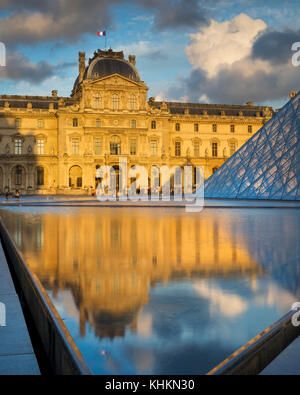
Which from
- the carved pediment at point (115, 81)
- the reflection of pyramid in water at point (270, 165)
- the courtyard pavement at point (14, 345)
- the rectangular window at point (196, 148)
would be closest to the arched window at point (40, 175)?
the carved pediment at point (115, 81)

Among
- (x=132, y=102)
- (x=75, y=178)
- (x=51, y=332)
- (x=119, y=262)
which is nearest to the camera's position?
(x=51, y=332)

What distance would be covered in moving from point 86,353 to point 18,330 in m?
0.89

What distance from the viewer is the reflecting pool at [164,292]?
10.3ft

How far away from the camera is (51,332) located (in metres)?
3.55

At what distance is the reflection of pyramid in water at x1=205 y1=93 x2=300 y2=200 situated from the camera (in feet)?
88.6

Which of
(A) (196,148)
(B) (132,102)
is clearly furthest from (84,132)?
(A) (196,148)

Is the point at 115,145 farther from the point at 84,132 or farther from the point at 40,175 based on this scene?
the point at 40,175

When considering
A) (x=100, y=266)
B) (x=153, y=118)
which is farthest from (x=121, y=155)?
(x=100, y=266)

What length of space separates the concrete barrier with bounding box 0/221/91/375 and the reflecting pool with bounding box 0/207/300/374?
0.10 meters

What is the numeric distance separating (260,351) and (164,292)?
2027mm

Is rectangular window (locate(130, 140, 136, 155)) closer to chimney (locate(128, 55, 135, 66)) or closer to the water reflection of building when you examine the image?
chimney (locate(128, 55, 135, 66))

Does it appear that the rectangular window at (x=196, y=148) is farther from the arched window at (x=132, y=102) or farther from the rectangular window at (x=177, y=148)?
the arched window at (x=132, y=102)

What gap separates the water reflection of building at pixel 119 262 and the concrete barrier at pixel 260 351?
1004 millimetres
